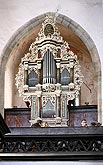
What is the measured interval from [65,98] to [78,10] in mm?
2591

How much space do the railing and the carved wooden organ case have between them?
28.3ft

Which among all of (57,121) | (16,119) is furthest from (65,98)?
(16,119)

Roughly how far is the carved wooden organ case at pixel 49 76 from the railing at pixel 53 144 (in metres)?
8.62

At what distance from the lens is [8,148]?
4.14 metres

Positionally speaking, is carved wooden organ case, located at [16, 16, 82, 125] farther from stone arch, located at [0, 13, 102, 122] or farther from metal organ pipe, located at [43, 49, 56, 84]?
stone arch, located at [0, 13, 102, 122]

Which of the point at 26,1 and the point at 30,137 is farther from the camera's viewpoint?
the point at 26,1

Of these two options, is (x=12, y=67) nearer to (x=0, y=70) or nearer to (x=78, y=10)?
(x=0, y=70)

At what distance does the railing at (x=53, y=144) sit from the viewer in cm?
402

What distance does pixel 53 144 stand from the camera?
415cm

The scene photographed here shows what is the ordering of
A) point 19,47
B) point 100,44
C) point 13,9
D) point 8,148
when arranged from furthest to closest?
point 19,47
point 13,9
point 100,44
point 8,148

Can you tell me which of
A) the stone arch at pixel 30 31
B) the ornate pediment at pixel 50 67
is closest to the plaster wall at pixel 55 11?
the stone arch at pixel 30 31

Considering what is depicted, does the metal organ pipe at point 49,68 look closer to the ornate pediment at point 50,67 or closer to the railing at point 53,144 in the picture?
the ornate pediment at point 50,67

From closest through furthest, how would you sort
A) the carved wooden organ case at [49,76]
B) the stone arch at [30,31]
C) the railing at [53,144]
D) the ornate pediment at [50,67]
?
the railing at [53,144], the stone arch at [30,31], the carved wooden organ case at [49,76], the ornate pediment at [50,67]

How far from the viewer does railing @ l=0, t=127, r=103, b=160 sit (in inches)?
158
